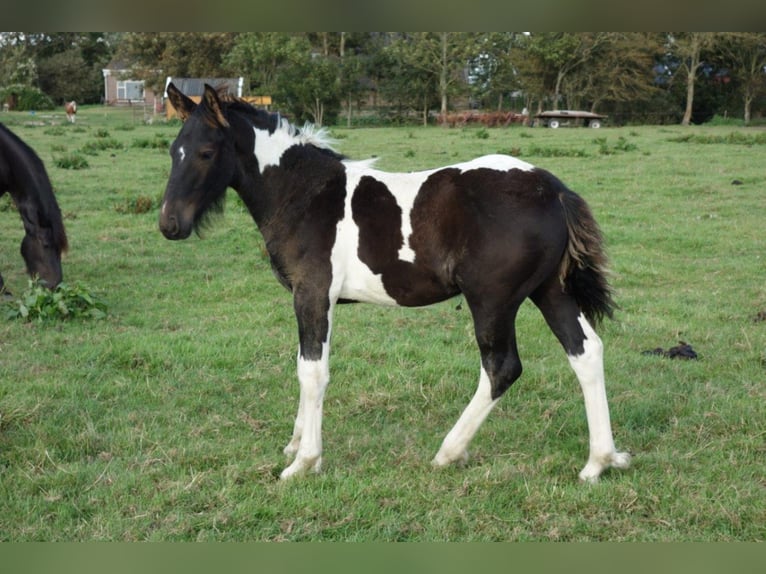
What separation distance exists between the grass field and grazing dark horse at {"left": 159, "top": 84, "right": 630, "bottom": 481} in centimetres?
30

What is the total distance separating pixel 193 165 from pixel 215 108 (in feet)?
1.07

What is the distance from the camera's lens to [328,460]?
4.54m

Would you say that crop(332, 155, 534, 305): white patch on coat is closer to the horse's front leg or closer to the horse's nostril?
the horse's front leg

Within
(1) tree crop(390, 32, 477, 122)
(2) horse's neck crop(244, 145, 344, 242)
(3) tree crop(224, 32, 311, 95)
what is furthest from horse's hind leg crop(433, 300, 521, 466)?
(1) tree crop(390, 32, 477, 122)

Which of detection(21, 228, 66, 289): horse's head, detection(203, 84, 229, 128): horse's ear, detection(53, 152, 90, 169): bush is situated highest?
detection(203, 84, 229, 128): horse's ear

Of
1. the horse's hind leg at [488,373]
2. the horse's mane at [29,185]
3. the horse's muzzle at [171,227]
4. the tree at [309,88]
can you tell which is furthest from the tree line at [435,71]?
the horse's hind leg at [488,373]

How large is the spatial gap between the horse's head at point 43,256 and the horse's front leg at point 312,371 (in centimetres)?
431

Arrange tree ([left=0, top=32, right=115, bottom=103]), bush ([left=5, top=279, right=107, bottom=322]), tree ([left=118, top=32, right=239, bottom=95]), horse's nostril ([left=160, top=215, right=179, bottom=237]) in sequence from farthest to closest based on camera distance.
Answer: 1. tree ([left=0, top=32, right=115, bottom=103])
2. tree ([left=118, top=32, right=239, bottom=95])
3. bush ([left=5, top=279, right=107, bottom=322])
4. horse's nostril ([left=160, top=215, right=179, bottom=237])

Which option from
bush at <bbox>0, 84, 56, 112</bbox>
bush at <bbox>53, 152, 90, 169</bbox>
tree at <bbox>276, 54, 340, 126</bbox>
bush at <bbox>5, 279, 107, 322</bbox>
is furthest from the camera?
bush at <bbox>0, 84, 56, 112</bbox>

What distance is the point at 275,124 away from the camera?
4.48 metres

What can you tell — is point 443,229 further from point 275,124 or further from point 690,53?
point 690,53

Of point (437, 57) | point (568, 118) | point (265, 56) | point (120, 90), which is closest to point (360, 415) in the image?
point (265, 56)

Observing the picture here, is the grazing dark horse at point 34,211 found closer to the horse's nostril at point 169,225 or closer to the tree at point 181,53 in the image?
the horse's nostril at point 169,225

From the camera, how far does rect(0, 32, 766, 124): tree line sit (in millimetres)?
35781
